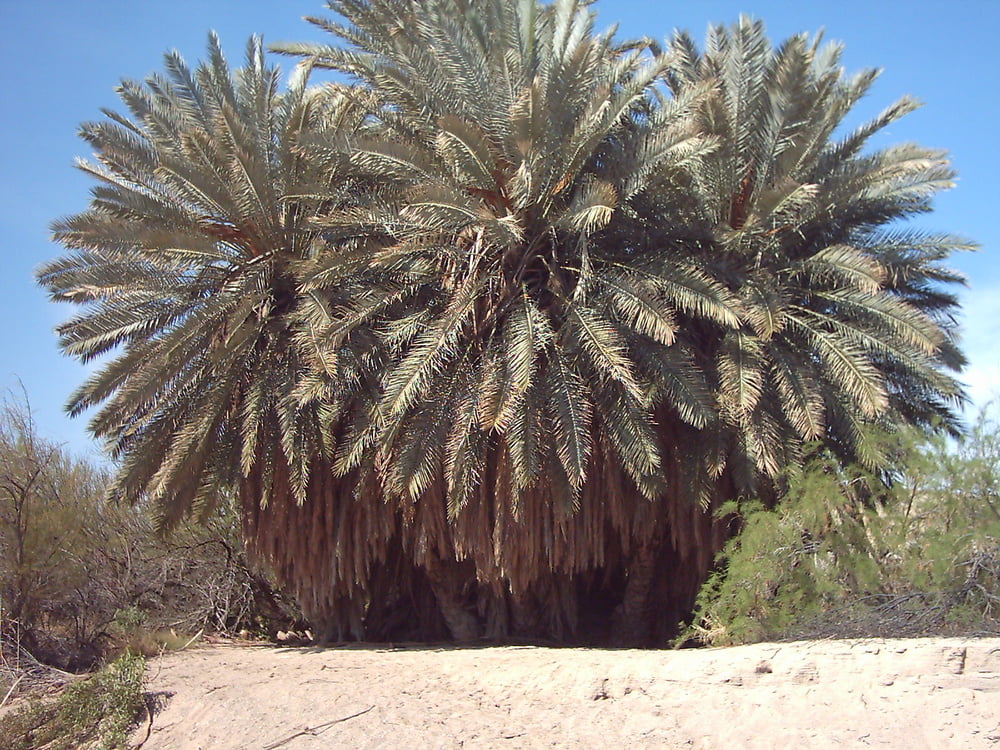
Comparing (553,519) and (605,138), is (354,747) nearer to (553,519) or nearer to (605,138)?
(553,519)

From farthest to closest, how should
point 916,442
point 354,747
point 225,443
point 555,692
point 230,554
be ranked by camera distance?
1. point 230,554
2. point 225,443
3. point 916,442
4. point 555,692
5. point 354,747

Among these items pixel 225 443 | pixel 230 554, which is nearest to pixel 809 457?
pixel 225 443

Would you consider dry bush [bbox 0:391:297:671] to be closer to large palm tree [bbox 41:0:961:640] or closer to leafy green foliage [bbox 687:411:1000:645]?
large palm tree [bbox 41:0:961:640]

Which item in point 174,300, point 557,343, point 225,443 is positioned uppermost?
point 174,300

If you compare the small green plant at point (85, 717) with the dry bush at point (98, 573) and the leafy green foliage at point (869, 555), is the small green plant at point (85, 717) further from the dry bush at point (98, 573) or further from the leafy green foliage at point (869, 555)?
the leafy green foliage at point (869, 555)

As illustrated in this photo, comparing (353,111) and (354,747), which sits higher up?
(353,111)

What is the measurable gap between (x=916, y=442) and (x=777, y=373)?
205 cm

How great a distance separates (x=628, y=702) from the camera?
35.2 feet

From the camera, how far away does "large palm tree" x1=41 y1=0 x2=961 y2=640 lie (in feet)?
44.1

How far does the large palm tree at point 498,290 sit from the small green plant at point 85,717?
294 cm

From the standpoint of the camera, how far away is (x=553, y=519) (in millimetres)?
14117

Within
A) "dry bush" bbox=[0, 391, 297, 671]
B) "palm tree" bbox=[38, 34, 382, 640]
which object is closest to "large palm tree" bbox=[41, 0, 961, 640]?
"palm tree" bbox=[38, 34, 382, 640]

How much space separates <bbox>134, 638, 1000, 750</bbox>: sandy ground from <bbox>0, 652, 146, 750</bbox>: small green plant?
0.36 m

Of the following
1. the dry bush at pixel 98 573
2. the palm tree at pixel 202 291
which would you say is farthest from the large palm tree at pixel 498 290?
the dry bush at pixel 98 573
